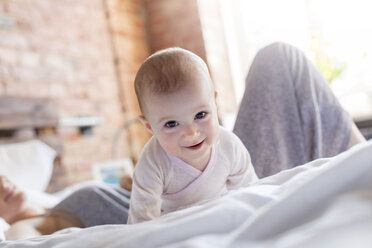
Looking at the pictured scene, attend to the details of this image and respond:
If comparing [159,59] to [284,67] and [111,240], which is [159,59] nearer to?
[111,240]

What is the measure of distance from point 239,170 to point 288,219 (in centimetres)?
43

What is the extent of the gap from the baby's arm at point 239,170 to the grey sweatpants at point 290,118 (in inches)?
10.6

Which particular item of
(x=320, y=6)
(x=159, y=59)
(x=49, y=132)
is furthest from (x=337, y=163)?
(x=320, y=6)

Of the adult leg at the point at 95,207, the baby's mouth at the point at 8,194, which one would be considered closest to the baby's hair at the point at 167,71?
the adult leg at the point at 95,207

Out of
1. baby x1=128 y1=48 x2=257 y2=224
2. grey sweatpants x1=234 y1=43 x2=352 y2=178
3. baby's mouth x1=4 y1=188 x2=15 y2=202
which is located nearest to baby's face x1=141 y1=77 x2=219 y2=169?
baby x1=128 y1=48 x2=257 y2=224

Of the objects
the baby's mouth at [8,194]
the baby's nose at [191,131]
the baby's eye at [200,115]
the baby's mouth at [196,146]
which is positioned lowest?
the baby's mouth at [8,194]

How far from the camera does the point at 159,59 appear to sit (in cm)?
65

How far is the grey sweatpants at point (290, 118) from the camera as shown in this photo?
1108mm

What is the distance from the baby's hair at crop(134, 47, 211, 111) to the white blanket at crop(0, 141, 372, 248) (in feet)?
0.79

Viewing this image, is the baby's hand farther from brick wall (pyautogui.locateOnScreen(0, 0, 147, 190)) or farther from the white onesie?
brick wall (pyautogui.locateOnScreen(0, 0, 147, 190))

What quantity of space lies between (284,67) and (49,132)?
170 cm

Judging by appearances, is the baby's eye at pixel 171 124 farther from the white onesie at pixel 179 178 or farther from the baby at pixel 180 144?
the white onesie at pixel 179 178

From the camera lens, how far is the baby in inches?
25.4

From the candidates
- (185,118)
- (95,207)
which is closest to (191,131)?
(185,118)
